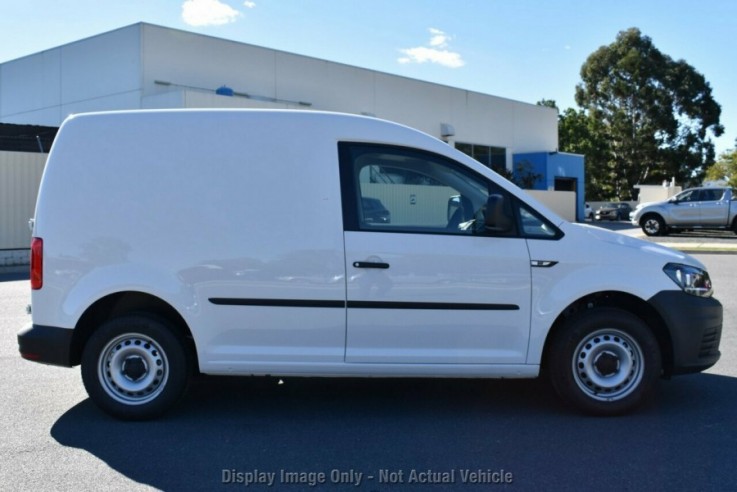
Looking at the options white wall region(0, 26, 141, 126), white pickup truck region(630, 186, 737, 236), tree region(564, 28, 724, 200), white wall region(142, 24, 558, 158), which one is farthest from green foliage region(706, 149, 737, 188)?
white wall region(0, 26, 141, 126)

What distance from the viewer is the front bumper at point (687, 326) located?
16.5 ft

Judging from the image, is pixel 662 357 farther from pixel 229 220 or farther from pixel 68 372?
pixel 68 372

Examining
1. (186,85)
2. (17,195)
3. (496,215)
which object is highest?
(186,85)

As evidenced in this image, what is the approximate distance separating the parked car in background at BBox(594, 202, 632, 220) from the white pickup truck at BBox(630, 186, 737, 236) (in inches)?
969

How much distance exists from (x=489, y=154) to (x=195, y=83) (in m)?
18.8

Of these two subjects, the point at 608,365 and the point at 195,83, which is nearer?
the point at 608,365

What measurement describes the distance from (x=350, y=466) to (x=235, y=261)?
1587 millimetres

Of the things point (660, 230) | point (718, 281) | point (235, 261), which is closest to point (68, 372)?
point (235, 261)

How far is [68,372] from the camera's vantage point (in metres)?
6.55

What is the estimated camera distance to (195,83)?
2691 cm

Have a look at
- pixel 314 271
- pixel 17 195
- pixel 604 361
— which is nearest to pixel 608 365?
pixel 604 361

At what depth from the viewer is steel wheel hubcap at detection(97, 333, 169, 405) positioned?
507 centimetres

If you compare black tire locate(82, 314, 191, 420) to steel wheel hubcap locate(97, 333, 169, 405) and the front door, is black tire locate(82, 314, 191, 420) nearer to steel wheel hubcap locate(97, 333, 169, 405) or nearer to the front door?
steel wheel hubcap locate(97, 333, 169, 405)

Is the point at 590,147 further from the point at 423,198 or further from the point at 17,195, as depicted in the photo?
the point at 423,198
